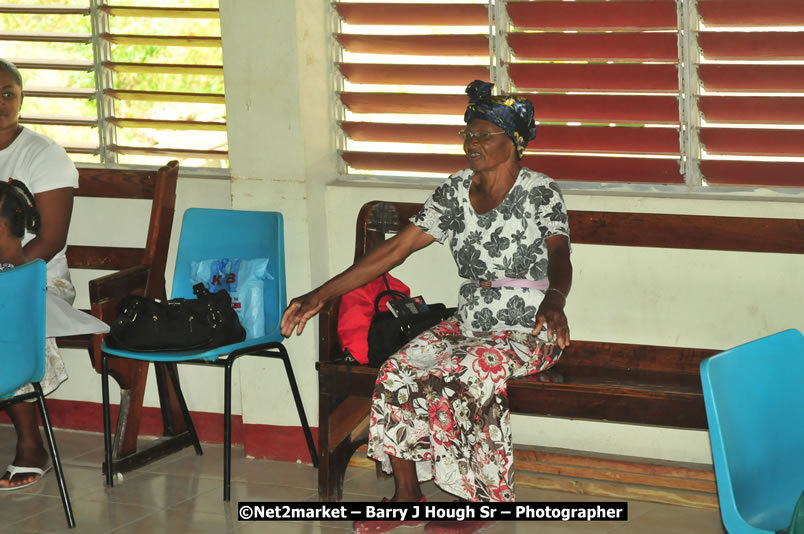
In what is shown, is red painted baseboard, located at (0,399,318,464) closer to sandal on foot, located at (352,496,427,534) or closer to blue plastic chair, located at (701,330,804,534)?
sandal on foot, located at (352,496,427,534)

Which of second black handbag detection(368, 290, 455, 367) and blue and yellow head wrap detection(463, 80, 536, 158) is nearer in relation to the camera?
blue and yellow head wrap detection(463, 80, 536, 158)

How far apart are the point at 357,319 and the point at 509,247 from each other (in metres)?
0.65

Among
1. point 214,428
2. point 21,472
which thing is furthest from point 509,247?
point 21,472

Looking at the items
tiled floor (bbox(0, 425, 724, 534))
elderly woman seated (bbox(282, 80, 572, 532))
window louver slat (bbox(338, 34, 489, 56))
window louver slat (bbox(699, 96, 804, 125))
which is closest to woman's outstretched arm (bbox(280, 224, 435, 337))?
elderly woman seated (bbox(282, 80, 572, 532))

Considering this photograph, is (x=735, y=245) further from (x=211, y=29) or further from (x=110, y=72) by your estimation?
(x=110, y=72)

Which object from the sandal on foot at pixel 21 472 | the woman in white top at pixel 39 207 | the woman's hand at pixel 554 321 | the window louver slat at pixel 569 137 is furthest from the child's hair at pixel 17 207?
the woman's hand at pixel 554 321

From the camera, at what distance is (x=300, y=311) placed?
389 centimetres

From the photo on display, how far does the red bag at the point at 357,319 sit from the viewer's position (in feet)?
13.3

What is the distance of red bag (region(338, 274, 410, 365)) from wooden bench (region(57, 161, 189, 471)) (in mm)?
948

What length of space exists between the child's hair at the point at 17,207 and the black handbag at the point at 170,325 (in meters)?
0.50

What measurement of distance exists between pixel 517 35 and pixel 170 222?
165 cm

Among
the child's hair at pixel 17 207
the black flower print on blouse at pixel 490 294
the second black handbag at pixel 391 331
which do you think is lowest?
the second black handbag at pixel 391 331

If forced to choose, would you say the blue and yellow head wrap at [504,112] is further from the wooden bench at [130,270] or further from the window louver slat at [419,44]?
the wooden bench at [130,270]

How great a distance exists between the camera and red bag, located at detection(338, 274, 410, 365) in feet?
13.3
